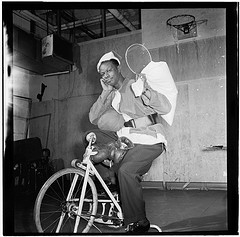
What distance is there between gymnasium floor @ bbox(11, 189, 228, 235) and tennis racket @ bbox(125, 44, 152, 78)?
3.30 feet

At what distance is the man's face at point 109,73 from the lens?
255cm

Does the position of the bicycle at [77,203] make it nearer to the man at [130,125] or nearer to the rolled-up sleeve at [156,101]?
the man at [130,125]

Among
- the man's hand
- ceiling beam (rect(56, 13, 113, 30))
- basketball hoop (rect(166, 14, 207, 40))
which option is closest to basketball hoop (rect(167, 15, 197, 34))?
basketball hoop (rect(166, 14, 207, 40))

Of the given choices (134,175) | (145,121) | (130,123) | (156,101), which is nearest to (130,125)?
(130,123)

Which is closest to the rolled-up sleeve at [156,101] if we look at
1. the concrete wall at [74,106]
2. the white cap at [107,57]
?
the concrete wall at [74,106]

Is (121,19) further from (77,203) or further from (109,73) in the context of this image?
(77,203)

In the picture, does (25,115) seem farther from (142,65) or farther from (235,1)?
(235,1)

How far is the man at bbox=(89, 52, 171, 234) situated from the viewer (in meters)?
2.46

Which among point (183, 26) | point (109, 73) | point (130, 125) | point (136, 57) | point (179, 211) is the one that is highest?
point (183, 26)

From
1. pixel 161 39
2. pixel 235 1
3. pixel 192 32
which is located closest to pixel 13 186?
pixel 161 39

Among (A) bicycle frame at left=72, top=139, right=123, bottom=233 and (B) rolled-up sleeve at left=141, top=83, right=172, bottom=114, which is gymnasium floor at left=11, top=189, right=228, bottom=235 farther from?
(B) rolled-up sleeve at left=141, top=83, right=172, bottom=114

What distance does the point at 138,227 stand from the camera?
245 cm

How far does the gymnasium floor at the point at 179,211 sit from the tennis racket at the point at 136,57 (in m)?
1.01

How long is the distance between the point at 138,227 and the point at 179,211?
0.35m
